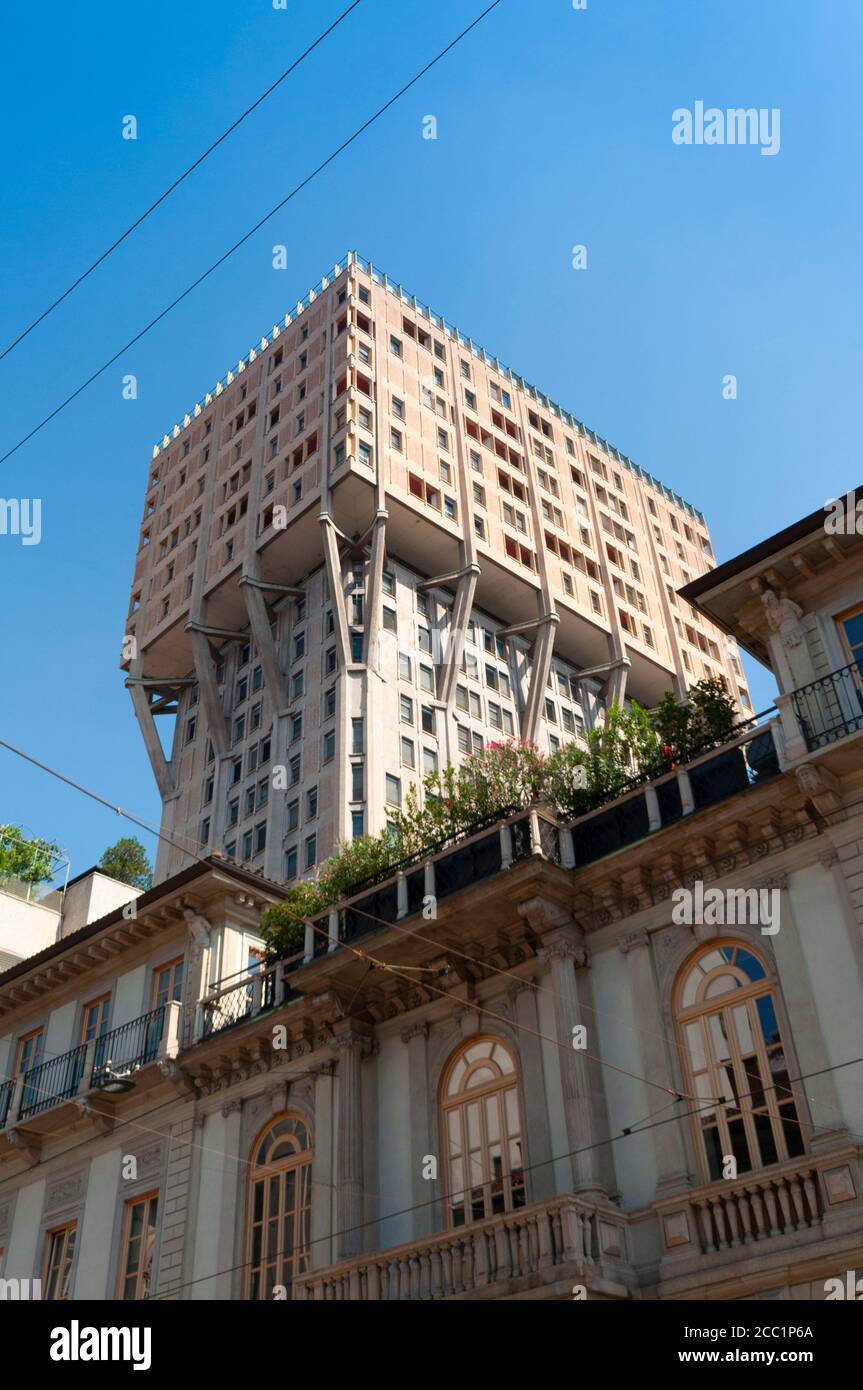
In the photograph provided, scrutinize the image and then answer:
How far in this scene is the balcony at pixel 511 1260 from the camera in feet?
52.6

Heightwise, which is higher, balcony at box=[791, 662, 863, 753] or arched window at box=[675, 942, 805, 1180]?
balcony at box=[791, 662, 863, 753]

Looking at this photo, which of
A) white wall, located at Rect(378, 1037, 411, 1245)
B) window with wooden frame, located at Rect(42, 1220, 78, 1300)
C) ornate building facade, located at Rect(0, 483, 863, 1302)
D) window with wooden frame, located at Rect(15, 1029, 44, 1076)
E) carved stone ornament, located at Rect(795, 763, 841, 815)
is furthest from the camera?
window with wooden frame, located at Rect(15, 1029, 44, 1076)

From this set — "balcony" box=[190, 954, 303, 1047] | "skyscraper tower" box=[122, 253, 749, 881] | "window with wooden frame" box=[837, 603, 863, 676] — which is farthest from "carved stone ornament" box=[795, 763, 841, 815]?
"skyscraper tower" box=[122, 253, 749, 881]

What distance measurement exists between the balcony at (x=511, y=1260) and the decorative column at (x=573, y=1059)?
68cm

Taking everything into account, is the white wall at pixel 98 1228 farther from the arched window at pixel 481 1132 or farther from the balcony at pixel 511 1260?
the arched window at pixel 481 1132

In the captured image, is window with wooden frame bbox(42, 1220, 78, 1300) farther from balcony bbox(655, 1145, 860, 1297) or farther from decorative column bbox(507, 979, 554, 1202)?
balcony bbox(655, 1145, 860, 1297)

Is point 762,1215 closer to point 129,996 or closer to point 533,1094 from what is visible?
point 533,1094

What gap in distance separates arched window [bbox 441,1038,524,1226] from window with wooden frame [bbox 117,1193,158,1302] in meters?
6.78

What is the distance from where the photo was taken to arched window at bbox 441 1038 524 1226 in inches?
742

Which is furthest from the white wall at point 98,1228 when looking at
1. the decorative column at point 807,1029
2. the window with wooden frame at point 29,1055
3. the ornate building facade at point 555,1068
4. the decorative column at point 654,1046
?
the decorative column at point 807,1029

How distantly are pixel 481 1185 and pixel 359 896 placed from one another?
17.1ft
